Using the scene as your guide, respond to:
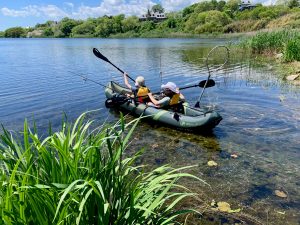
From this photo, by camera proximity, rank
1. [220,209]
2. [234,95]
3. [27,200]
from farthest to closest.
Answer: [234,95] → [220,209] → [27,200]

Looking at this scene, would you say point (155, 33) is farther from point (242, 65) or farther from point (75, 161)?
point (75, 161)

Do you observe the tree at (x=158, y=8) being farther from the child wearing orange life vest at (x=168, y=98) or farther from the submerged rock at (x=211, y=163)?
the submerged rock at (x=211, y=163)

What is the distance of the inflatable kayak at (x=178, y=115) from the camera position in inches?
349

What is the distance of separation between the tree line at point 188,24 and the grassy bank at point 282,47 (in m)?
34.2

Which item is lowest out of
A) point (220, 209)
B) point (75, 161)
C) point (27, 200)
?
point (220, 209)

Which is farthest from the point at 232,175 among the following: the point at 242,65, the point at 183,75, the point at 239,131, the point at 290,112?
the point at 242,65

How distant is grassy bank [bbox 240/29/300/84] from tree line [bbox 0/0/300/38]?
34.2 meters

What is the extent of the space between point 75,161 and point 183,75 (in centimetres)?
1725

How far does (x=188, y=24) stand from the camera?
89250mm

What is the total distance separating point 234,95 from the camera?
46.1 feet

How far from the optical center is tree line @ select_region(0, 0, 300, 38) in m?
76.4

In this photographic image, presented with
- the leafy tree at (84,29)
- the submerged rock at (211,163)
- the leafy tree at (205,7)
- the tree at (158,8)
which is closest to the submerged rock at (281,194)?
the submerged rock at (211,163)

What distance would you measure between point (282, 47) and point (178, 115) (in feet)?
56.2

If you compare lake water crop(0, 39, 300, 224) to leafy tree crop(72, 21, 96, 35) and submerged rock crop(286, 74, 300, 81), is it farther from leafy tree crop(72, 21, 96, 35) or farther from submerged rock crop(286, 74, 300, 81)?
leafy tree crop(72, 21, 96, 35)
